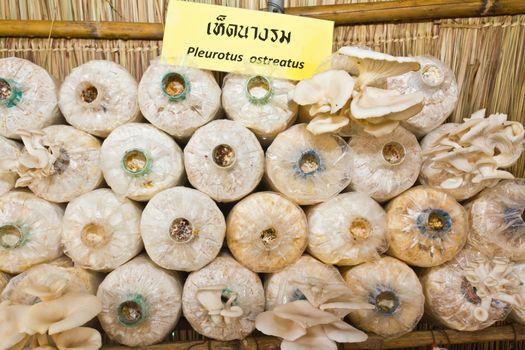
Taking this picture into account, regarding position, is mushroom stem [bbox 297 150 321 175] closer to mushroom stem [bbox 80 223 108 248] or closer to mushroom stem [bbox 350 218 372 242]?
mushroom stem [bbox 350 218 372 242]

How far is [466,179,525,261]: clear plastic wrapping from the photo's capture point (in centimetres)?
121

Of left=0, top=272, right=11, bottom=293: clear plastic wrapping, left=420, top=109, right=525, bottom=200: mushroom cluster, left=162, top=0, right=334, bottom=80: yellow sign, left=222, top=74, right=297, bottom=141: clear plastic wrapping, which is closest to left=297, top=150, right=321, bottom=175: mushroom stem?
left=222, top=74, right=297, bottom=141: clear plastic wrapping

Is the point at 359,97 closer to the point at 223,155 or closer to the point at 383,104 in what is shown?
the point at 383,104

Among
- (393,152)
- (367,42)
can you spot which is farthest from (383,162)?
(367,42)

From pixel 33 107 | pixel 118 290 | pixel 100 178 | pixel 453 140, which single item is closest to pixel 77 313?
pixel 118 290

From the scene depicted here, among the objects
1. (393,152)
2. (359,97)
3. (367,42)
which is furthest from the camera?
(367,42)

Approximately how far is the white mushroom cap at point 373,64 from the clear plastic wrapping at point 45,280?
0.93m

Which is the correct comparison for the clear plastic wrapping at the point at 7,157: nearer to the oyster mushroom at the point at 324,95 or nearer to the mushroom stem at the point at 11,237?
the mushroom stem at the point at 11,237

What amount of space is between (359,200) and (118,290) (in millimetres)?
709

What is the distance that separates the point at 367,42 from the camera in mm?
1309

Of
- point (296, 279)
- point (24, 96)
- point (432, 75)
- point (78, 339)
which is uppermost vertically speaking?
point (432, 75)

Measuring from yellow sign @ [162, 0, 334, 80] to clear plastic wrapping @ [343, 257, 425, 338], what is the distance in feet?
1.97

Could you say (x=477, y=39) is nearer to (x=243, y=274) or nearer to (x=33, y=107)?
(x=243, y=274)

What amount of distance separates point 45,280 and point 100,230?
0.21 metres
